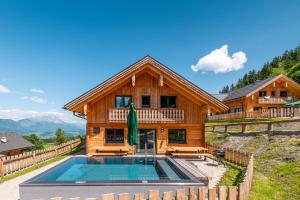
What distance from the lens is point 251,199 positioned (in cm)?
714

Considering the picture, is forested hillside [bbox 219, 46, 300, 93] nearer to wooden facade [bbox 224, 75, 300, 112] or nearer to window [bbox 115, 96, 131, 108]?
wooden facade [bbox 224, 75, 300, 112]

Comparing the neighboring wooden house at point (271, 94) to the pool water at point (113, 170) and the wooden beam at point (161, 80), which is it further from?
the pool water at point (113, 170)

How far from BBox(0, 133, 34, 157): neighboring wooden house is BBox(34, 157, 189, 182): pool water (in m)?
28.2

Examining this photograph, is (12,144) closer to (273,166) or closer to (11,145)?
(11,145)

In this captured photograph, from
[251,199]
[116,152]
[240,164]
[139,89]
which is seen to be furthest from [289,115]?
[251,199]

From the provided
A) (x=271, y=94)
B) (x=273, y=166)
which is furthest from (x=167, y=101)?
(x=271, y=94)

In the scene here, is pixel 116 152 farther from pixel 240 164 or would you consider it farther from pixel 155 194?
pixel 155 194

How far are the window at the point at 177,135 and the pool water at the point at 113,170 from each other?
4.25 meters

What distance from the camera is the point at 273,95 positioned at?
123 ft

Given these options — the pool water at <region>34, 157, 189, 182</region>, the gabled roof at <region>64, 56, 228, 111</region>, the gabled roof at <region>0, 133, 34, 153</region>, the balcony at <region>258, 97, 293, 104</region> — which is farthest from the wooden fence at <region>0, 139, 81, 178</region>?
the balcony at <region>258, 97, 293, 104</region>

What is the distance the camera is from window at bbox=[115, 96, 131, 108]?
17.7m

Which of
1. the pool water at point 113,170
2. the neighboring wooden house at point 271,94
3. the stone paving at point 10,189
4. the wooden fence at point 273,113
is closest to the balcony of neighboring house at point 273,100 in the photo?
the neighboring wooden house at point 271,94

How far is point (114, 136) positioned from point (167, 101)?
507cm

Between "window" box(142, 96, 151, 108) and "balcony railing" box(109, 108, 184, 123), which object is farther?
"window" box(142, 96, 151, 108)
